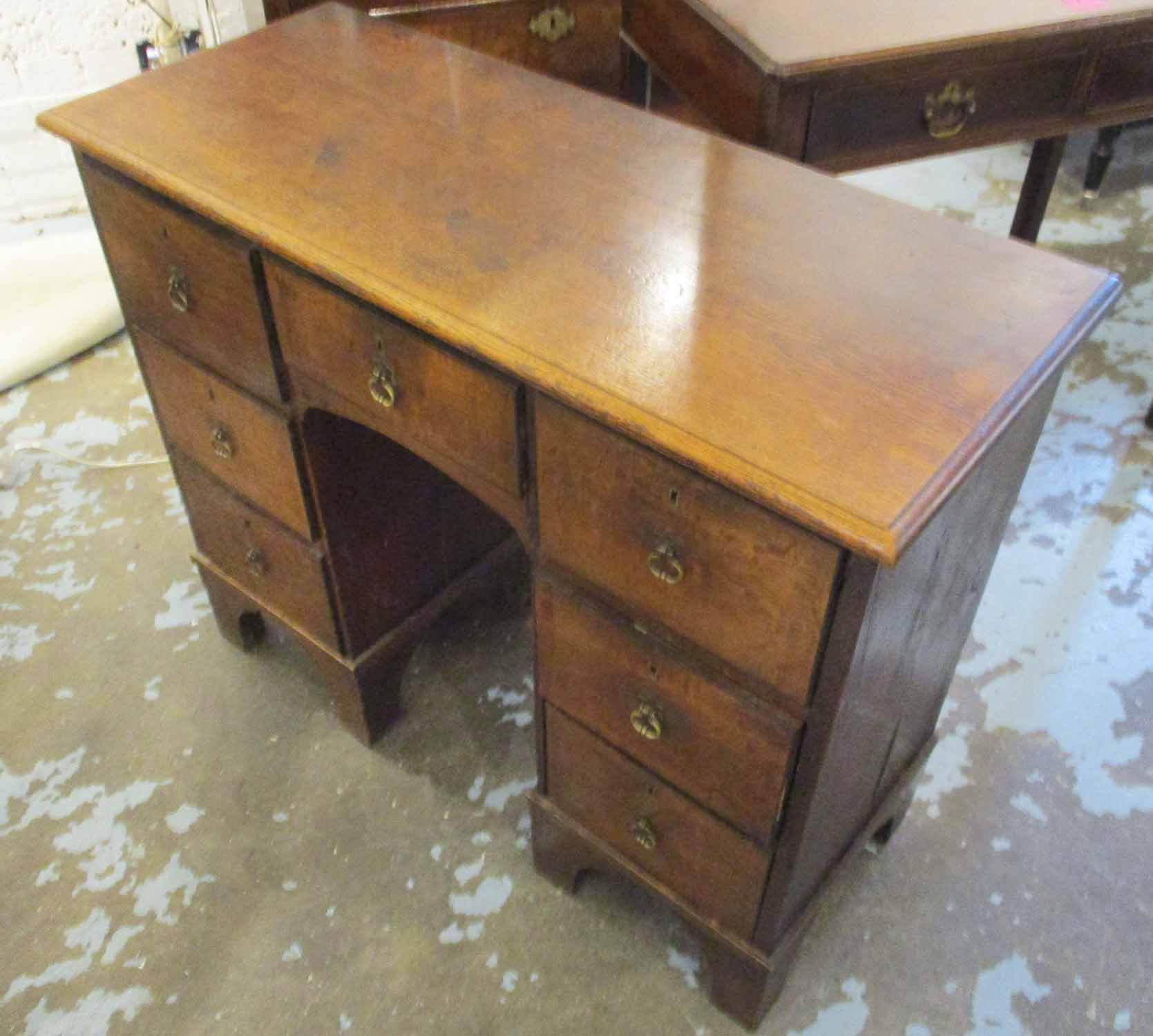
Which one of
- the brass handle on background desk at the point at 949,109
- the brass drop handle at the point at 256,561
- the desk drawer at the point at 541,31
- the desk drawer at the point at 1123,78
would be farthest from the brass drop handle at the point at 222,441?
the desk drawer at the point at 1123,78

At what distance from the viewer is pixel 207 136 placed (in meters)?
1.15

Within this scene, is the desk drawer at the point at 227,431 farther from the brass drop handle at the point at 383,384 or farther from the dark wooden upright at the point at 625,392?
the brass drop handle at the point at 383,384

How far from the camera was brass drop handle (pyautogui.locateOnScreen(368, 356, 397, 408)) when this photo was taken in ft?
3.37

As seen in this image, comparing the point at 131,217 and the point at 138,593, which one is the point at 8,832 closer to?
the point at 138,593

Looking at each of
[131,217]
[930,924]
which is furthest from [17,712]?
[930,924]

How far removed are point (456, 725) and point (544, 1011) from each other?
0.44m

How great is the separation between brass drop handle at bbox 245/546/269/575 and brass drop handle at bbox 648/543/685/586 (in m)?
0.72

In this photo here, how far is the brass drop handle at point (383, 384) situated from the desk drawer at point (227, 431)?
8.5 inches

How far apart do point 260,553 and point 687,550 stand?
30.3 inches

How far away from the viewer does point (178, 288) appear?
47.3 inches

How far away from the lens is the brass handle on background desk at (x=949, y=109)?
141 centimetres

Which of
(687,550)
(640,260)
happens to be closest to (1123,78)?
(640,260)

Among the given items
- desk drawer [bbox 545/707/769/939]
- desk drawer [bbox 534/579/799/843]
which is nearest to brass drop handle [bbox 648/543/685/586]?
desk drawer [bbox 534/579/799/843]

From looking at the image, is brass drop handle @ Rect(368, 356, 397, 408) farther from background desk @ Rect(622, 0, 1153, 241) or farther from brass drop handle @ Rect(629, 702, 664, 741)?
background desk @ Rect(622, 0, 1153, 241)
